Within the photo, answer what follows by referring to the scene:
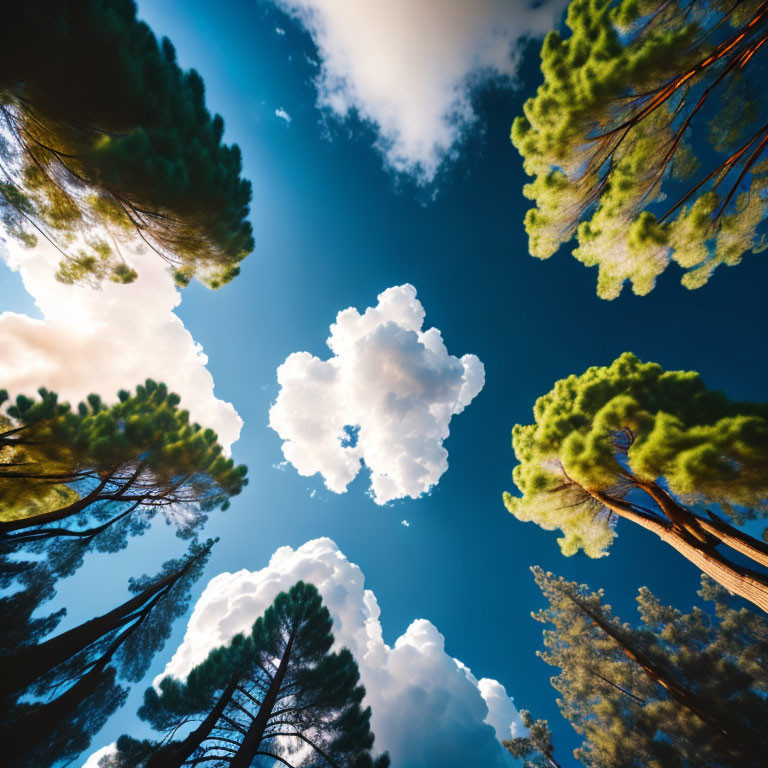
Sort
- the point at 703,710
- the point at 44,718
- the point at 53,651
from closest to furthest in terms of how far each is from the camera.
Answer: the point at 53,651
the point at 44,718
the point at 703,710

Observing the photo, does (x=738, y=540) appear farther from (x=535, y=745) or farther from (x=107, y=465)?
(x=535, y=745)

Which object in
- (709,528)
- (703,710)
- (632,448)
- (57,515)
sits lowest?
(703,710)

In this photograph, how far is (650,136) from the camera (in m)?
4.32

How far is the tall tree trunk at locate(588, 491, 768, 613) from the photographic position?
3.41m

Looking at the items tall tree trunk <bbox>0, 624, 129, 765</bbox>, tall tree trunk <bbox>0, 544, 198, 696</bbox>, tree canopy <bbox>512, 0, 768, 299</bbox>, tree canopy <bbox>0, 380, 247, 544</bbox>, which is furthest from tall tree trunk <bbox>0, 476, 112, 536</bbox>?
tree canopy <bbox>512, 0, 768, 299</bbox>

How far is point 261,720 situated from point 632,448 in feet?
35.3

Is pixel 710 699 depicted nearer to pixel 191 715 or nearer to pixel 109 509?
pixel 191 715

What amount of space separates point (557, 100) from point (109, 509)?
12452 millimetres

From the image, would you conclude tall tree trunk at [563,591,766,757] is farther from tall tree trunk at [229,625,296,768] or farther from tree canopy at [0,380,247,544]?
tree canopy at [0,380,247,544]

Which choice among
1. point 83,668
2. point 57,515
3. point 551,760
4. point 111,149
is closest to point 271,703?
point 83,668

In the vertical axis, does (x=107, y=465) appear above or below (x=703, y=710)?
above

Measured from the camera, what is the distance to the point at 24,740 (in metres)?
4.81

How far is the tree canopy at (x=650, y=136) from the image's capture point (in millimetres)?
3395

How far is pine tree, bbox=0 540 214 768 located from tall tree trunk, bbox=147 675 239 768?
83.3 inches
